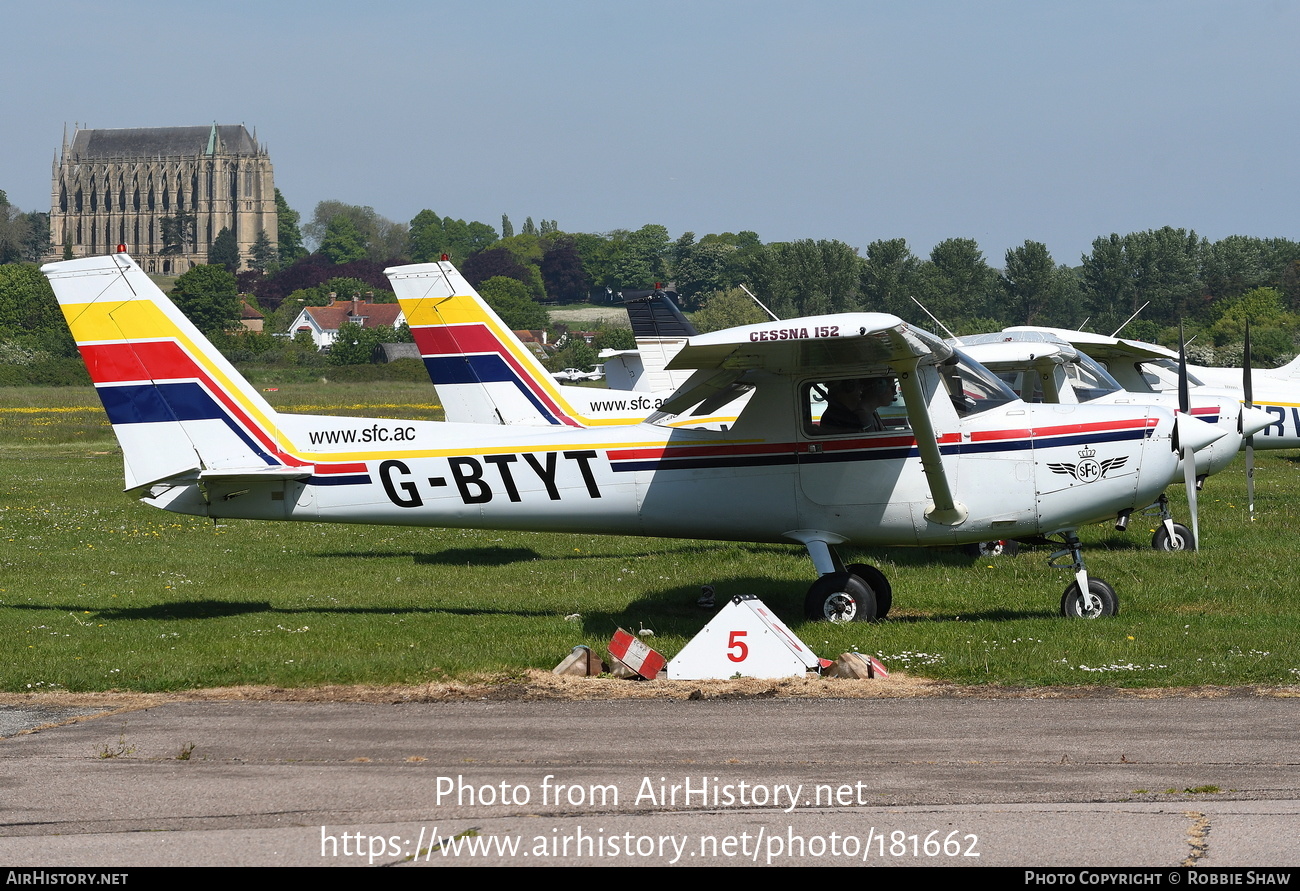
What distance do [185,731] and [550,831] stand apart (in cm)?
339

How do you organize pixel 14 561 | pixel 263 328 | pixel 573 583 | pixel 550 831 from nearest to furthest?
1. pixel 550 831
2. pixel 573 583
3. pixel 14 561
4. pixel 263 328

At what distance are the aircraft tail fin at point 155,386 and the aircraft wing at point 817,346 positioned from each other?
14.3ft

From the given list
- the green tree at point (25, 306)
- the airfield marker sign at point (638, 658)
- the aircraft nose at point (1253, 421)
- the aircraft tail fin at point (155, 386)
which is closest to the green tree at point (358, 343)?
the green tree at point (25, 306)

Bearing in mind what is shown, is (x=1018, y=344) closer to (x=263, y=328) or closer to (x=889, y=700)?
(x=889, y=700)

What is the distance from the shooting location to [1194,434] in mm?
11039

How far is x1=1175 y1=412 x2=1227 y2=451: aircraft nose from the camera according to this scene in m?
11.0

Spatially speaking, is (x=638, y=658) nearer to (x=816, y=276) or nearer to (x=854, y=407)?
(x=854, y=407)

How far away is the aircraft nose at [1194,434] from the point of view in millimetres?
11008

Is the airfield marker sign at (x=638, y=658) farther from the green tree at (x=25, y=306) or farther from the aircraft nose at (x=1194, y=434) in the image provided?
the green tree at (x=25, y=306)

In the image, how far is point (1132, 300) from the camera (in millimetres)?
109438

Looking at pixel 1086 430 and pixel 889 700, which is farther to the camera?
pixel 1086 430

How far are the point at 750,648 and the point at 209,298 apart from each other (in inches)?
5584

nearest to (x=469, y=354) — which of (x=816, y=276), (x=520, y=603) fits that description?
(x=520, y=603)
